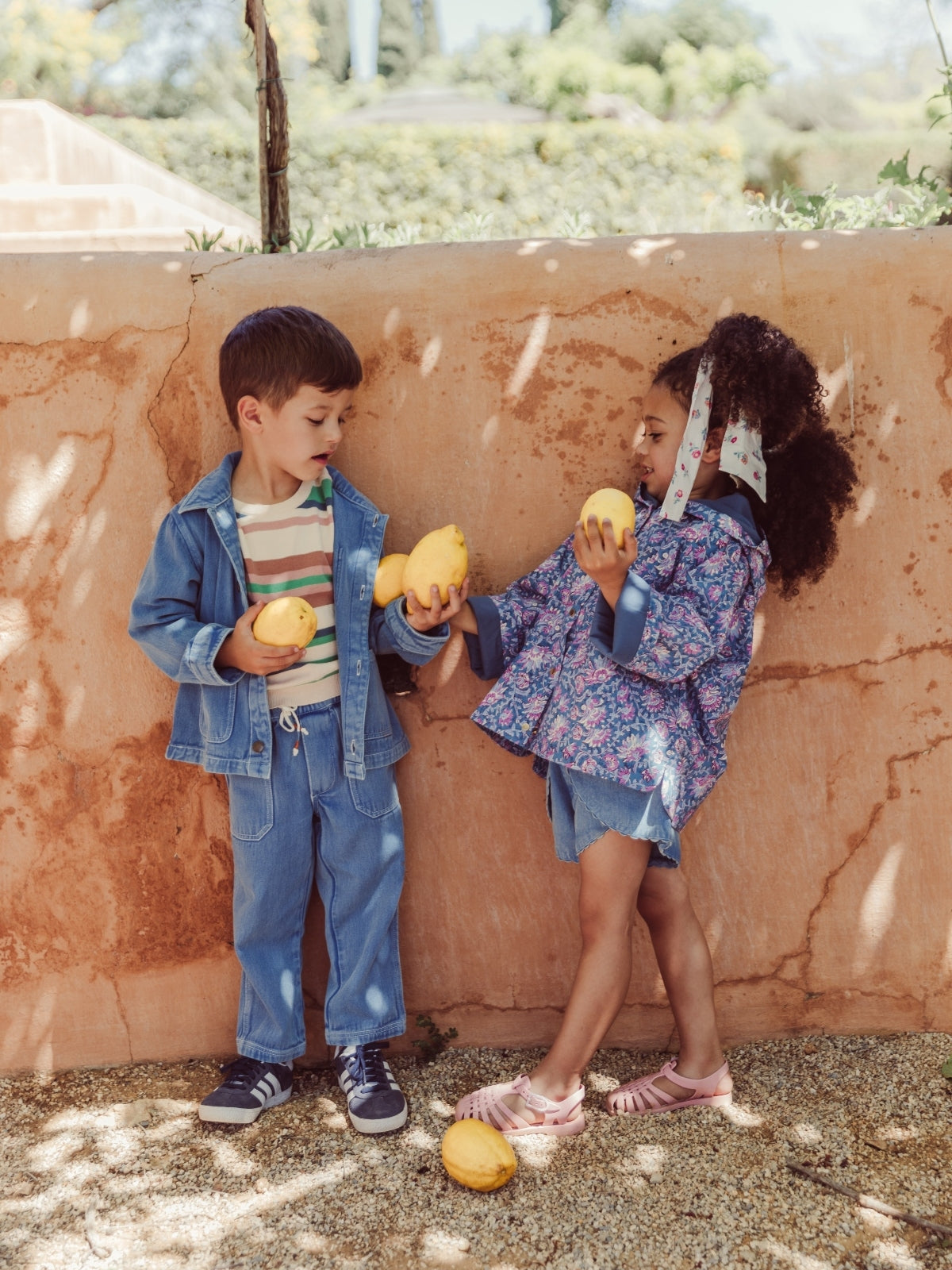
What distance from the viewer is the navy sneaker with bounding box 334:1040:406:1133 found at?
7.61 feet

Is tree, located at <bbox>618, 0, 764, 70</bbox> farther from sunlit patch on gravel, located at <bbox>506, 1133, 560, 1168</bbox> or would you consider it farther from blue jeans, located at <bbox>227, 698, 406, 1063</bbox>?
sunlit patch on gravel, located at <bbox>506, 1133, 560, 1168</bbox>

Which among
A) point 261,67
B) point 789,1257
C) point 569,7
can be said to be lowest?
point 789,1257

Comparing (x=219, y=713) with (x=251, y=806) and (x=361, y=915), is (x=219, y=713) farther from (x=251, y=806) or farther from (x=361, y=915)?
(x=361, y=915)

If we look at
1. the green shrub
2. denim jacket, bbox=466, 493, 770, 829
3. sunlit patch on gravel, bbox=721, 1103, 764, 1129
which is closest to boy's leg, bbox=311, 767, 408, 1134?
denim jacket, bbox=466, 493, 770, 829

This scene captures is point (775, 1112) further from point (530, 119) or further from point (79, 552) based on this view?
point (530, 119)

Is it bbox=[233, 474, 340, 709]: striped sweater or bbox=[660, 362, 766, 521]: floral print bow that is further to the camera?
bbox=[233, 474, 340, 709]: striped sweater

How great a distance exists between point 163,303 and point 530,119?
20.9 meters

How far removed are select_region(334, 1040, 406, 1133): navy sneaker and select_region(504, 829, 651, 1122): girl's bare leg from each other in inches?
10.4

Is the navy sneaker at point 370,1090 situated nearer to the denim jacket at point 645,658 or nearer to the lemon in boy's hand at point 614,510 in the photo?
the denim jacket at point 645,658

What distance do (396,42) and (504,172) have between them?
18342 millimetres

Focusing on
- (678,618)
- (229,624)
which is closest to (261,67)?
(229,624)

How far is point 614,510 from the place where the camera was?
2.10 meters

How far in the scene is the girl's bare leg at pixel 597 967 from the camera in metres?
2.26

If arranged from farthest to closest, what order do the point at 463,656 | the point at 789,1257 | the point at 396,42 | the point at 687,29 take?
the point at 687,29
the point at 396,42
the point at 463,656
the point at 789,1257
